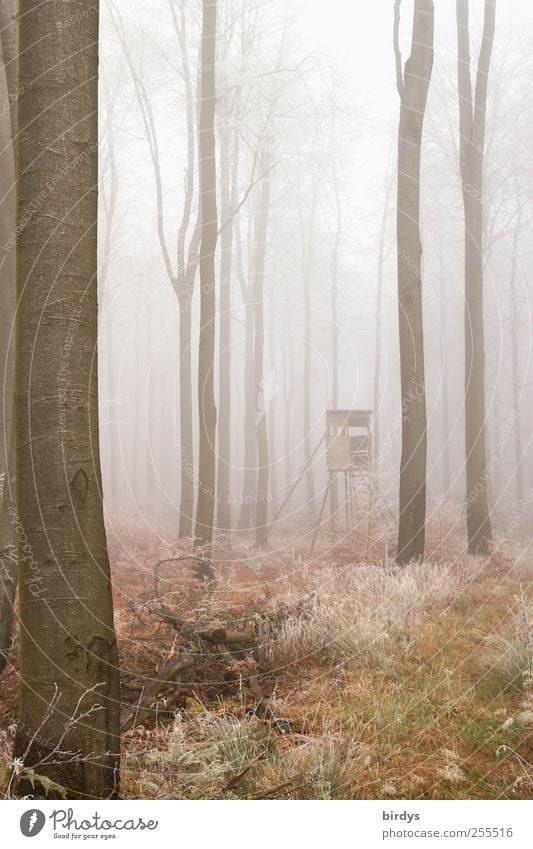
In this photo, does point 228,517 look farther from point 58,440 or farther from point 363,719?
point 58,440

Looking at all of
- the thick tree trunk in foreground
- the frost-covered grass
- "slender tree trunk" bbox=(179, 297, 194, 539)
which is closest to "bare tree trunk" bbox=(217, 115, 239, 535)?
"slender tree trunk" bbox=(179, 297, 194, 539)

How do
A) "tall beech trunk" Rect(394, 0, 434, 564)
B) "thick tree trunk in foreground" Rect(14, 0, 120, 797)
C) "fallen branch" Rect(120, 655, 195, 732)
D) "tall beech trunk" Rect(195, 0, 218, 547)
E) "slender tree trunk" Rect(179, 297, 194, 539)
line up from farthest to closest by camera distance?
1. "slender tree trunk" Rect(179, 297, 194, 539)
2. "tall beech trunk" Rect(195, 0, 218, 547)
3. "tall beech trunk" Rect(394, 0, 434, 564)
4. "fallen branch" Rect(120, 655, 195, 732)
5. "thick tree trunk in foreground" Rect(14, 0, 120, 797)

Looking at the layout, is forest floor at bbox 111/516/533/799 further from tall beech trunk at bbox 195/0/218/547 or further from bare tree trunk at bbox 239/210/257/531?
bare tree trunk at bbox 239/210/257/531

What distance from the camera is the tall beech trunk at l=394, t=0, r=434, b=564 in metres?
7.69

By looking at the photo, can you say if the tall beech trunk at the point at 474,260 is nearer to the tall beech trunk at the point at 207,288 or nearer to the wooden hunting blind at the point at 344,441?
the wooden hunting blind at the point at 344,441

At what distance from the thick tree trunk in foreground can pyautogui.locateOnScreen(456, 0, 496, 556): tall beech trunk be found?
7344mm

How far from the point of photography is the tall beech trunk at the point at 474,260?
933 cm

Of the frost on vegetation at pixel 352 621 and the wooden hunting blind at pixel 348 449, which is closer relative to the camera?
the frost on vegetation at pixel 352 621

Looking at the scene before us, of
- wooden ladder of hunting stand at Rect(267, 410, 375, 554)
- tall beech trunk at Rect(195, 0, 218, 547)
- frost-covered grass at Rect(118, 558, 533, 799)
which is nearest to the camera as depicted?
frost-covered grass at Rect(118, 558, 533, 799)

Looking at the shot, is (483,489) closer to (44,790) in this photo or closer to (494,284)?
(44,790)

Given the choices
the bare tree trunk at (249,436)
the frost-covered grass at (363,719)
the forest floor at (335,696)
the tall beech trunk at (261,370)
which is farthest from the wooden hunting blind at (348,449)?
the frost-covered grass at (363,719)

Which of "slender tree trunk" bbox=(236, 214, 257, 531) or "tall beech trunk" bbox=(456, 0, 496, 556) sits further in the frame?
"slender tree trunk" bbox=(236, 214, 257, 531)

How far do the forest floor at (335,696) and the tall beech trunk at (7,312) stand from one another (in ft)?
2.12

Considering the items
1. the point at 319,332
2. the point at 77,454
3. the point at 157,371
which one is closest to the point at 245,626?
the point at 77,454
